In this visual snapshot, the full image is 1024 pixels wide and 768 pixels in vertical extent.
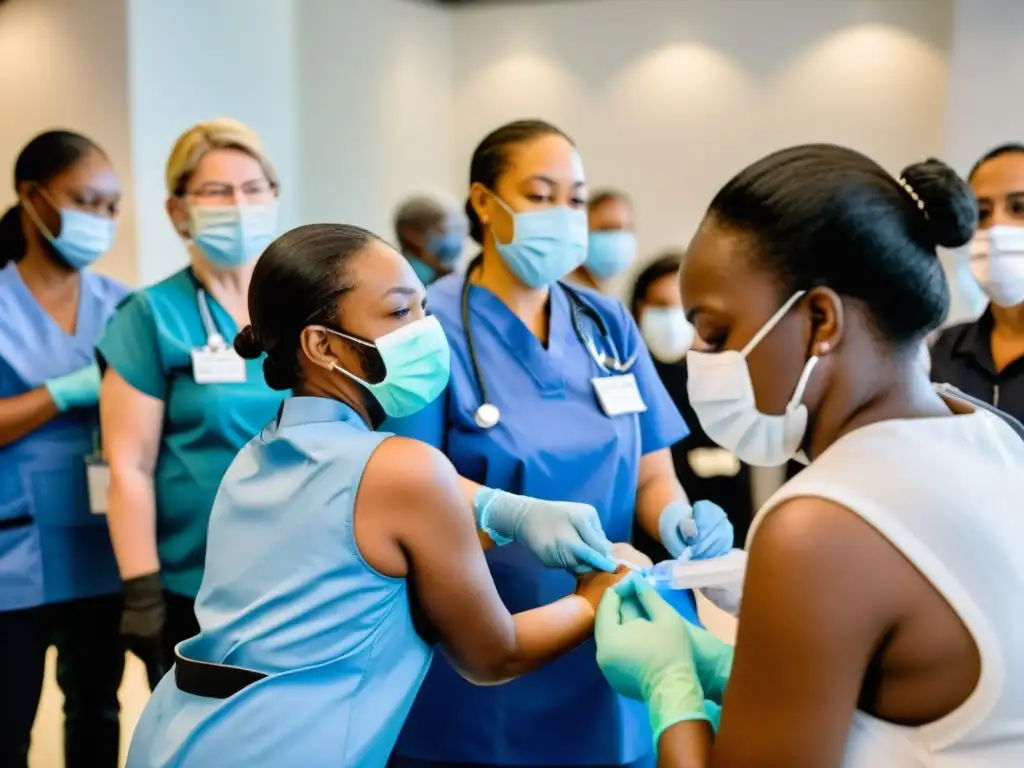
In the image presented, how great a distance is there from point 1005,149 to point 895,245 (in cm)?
148

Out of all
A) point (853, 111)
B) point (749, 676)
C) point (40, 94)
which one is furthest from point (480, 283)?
point (853, 111)

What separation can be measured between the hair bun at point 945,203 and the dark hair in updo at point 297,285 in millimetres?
665

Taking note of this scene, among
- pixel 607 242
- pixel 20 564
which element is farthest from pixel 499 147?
pixel 607 242

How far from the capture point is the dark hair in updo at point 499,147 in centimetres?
169

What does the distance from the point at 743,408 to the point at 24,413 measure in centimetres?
153

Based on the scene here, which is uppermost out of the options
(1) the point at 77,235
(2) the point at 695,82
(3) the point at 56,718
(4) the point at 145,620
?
(2) the point at 695,82

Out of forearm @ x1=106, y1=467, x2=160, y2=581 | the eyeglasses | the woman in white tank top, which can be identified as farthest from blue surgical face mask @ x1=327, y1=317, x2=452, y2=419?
the eyeglasses

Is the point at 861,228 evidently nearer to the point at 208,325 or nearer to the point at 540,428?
the point at 540,428

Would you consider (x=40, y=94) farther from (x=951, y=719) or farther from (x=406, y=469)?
(x=951, y=719)

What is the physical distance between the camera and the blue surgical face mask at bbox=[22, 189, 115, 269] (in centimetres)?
206

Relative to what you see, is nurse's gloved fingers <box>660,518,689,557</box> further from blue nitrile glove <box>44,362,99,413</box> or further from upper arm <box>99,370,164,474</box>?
blue nitrile glove <box>44,362,99,413</box>

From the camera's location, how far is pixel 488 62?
543cm

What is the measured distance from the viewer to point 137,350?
1.78m

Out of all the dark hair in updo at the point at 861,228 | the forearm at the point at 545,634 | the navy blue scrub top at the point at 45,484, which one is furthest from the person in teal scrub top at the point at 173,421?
Answer: the dark hair in updo at the point at 861,228
